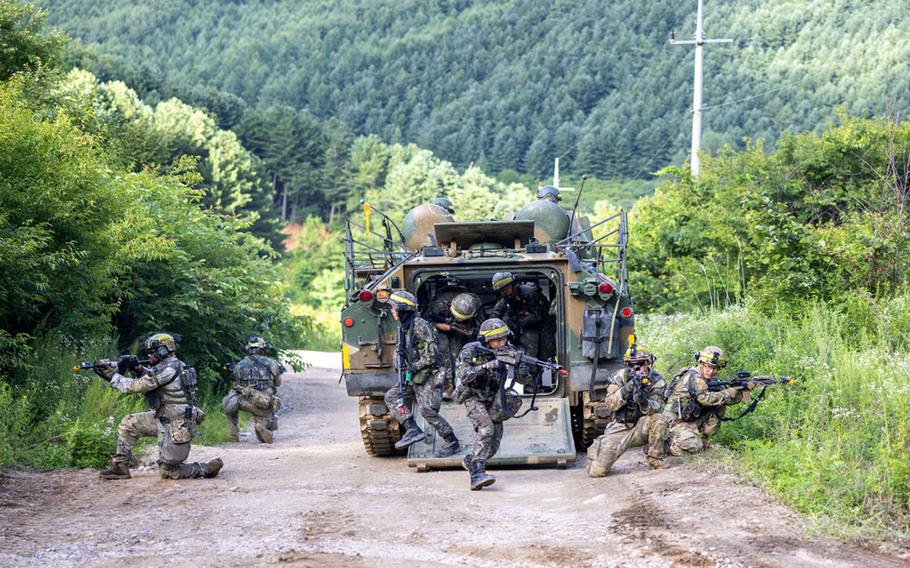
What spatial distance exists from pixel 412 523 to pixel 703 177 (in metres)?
14.9

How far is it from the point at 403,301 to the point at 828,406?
3840 mm

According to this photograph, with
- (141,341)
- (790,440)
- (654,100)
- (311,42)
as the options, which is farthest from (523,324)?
(311,42)

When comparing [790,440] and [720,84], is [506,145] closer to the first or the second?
[720,84]

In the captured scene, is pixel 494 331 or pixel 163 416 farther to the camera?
pixel 163 416

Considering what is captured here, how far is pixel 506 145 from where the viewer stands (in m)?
93.5

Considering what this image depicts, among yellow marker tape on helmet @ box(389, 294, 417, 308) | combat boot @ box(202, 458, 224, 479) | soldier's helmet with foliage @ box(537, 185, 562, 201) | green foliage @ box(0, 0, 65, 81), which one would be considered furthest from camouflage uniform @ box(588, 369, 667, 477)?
green foliage @ box(0, 0, 65, 81)

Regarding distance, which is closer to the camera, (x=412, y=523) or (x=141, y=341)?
(x=412, y=523)

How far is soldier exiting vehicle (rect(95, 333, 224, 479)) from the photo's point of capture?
11.2 m

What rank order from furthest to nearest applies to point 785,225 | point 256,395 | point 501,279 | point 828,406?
point 256,395 → point 785,225 → point 501,279 → point 828,406

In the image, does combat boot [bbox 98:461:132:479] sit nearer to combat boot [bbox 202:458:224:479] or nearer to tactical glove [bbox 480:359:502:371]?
combat boot [bbox 202:458:224:479]

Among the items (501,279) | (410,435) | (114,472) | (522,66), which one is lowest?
(114,472)

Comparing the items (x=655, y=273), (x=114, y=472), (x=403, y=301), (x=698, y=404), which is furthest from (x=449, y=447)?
(x=655, y=273)

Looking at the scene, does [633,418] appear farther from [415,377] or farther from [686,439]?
[415,377]

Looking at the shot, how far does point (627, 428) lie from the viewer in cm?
1104
